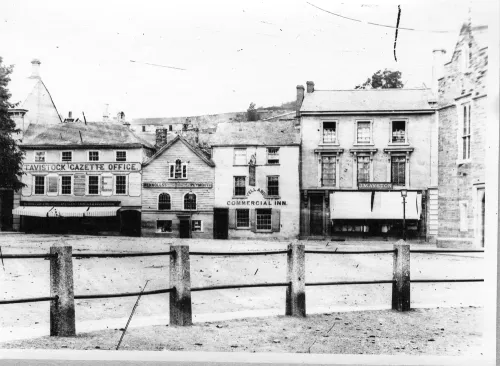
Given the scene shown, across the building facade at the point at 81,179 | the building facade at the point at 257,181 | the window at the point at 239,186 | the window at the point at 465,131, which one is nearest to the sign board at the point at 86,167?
the building facade at the point at 81,179

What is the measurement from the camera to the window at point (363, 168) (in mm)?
4227

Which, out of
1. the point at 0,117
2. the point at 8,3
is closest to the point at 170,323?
the point at 0,117

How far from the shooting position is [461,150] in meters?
4.21

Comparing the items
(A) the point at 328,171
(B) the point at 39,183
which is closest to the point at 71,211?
(B) the point at 39,183

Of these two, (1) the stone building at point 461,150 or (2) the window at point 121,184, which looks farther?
(2) the window at point 121,184

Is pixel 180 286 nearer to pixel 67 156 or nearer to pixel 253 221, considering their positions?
pixel 253 221

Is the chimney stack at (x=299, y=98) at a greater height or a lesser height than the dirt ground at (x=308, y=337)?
greater

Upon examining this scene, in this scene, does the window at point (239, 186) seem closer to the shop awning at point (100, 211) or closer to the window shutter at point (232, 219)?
the window shutter at point (232, 219)

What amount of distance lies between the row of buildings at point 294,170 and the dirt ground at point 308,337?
71 cm

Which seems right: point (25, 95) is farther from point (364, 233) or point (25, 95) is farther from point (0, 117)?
point (364, 233)

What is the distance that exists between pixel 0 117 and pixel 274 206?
248 centimetres

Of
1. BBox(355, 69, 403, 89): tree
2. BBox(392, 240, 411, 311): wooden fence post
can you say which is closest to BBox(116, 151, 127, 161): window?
BBox(355, 69, 403, 89): tree

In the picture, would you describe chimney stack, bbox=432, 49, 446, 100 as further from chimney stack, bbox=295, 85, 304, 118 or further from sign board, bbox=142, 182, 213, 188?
sign board, bbox=142, 182, 213, 188

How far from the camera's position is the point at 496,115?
4117 millimetres
